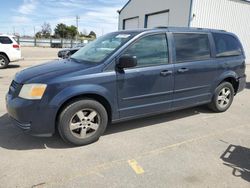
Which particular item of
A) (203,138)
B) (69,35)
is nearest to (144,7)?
(203,138)

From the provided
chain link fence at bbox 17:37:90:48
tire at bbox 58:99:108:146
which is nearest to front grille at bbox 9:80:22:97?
tire at bbox 58:99:108:146

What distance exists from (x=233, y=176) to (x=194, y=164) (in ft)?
1.63

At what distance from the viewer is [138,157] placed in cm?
345

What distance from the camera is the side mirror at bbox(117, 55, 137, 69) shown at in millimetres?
3709

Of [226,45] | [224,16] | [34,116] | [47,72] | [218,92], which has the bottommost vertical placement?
[34,116]

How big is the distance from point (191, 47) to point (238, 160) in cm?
231

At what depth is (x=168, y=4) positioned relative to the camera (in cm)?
1634

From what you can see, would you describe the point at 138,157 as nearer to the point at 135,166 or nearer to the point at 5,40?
the point at 135,166

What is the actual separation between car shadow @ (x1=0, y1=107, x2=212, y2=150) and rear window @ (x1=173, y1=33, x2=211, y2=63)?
1.32 meters

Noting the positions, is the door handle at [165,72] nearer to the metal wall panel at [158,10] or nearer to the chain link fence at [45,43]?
the metal wall panel at [158,10]

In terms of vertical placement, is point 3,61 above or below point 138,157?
above

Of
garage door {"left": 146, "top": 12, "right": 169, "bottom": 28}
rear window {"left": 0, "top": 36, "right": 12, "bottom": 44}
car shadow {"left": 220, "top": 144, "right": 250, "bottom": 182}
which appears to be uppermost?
garage door {"left": 146, "top": 12, "right": 169, "bottom": 28}

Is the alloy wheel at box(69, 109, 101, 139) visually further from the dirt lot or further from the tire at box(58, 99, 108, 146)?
the dirt lot

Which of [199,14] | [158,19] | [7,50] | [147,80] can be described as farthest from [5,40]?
[199,14]
